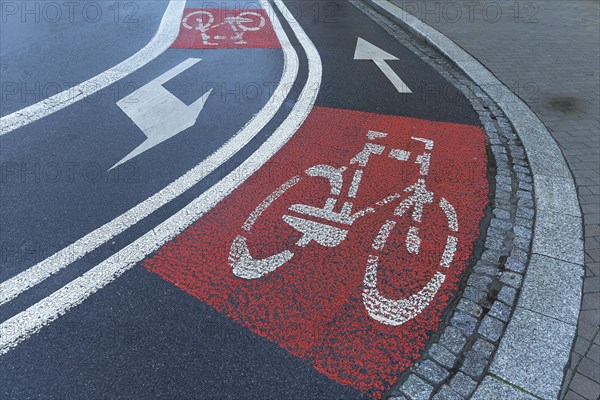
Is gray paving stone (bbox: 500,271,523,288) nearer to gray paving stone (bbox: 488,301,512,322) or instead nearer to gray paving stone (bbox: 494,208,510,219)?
gray paving stone (bbox: 488,301,512,322)

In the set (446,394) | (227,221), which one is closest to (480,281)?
(446,394)

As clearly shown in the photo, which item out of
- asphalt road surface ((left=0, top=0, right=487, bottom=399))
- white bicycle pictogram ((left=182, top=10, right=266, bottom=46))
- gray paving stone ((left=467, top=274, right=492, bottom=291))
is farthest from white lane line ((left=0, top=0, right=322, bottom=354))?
white bicycle pictogram ((left=182, top=10, right=266, bottom=46))

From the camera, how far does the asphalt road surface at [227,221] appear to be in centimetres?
Result: 296

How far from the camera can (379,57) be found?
7.89 m

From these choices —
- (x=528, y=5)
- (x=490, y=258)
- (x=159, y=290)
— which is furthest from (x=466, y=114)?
(x=528, y=5)

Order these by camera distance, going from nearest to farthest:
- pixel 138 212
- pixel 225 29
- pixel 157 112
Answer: pixel 138 212 → pixel 157 112 → pixel 225 29

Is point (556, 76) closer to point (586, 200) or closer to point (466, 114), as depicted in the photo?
point (466, 114)

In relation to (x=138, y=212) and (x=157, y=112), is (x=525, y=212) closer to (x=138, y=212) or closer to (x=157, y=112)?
(x=138, y=212)

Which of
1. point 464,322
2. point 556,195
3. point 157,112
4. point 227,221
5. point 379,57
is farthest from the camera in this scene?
point 379,57

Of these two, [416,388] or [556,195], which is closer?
[416,388]

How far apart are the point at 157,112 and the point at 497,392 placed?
490 cm

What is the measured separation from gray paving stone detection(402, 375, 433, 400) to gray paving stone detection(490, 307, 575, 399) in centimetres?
45

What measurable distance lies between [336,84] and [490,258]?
392 centimetres

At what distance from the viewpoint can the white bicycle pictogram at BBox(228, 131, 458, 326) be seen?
3.34 m
